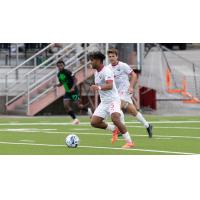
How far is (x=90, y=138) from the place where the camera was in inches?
904

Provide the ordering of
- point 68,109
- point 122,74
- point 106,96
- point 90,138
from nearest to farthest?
point 106,96, point 90,138, point 122,74, point 68,109

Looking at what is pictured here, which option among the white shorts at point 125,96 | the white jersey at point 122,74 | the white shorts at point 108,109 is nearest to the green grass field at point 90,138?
the white shorts at point 108,109

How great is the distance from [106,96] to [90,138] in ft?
10.2

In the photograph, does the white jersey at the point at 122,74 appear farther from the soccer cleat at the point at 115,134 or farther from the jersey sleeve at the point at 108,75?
the jersey sleeve at the point at 108,75

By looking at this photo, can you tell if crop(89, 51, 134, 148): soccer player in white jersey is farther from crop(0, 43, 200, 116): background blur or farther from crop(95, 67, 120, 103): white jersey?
crop(0, 43, 200, 116): background blur

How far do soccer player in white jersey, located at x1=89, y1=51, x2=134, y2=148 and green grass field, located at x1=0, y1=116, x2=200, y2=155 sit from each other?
0.46 meters

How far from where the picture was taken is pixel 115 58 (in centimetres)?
2181

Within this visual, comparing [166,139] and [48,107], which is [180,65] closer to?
[48,107]

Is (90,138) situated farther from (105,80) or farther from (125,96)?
(105,80)

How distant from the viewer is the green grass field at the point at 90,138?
758 inches

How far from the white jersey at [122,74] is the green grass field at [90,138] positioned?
1269mm

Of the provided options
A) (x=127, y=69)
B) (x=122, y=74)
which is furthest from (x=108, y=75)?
(x=122, y=74)

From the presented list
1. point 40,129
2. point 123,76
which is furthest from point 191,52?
point 123,76

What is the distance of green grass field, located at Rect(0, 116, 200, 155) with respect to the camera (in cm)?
1926
